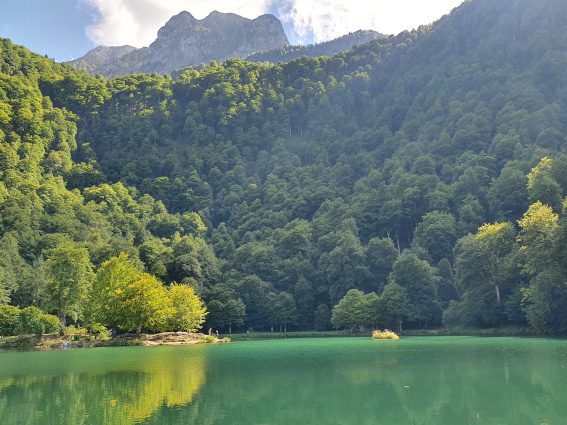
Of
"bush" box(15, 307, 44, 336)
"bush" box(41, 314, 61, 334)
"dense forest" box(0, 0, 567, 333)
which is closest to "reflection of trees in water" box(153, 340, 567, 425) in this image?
"dense forest" box(0, 0, 567, 333)

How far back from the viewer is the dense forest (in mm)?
57656

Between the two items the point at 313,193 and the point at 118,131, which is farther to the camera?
the point at 118,131

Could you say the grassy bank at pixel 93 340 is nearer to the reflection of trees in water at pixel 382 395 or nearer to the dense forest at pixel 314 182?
the dense forest at pixel 314 182

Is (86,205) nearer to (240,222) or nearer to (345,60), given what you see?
(240,222)

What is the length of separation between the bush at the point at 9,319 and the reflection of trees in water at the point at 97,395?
35.6 metres

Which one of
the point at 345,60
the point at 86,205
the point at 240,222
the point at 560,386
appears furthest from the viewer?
the point at 345,60

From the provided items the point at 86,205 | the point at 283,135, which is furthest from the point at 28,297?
the point at 283,135

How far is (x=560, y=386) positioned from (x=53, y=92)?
13956 cm

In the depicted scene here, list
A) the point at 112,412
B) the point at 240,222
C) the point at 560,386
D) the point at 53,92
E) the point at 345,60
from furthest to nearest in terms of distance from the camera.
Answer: the point at 345,60, the point at 53,92, the point at 240,222, the point at 560,386, the point at 112,412

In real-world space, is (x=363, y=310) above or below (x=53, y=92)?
below

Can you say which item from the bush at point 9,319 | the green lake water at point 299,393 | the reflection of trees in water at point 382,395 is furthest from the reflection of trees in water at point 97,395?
the bush at point 9,319

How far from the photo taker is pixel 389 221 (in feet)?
302

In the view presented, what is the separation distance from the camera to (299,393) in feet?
48.0

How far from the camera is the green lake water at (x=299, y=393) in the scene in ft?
37.9
